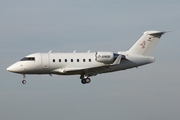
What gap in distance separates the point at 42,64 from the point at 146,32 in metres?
13.3

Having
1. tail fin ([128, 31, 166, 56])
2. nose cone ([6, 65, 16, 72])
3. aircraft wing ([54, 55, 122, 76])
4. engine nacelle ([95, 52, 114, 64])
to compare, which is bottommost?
aircraft wing ([54, 55, 122, 76])

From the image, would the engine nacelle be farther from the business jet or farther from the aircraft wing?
the aircraft wing

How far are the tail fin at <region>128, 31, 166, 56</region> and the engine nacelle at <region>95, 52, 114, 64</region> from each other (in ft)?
13.4

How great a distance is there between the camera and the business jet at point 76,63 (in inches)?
1791

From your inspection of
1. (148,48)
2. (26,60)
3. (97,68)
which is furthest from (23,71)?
(148,48)

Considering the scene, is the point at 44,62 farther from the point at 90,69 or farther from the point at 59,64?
the point at 90,69

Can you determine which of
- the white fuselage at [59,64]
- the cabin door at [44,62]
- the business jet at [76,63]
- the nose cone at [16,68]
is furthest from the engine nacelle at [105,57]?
the nose cone at [16,68]

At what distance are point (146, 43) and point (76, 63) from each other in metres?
9.14

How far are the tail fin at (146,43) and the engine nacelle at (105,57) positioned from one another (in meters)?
4.09

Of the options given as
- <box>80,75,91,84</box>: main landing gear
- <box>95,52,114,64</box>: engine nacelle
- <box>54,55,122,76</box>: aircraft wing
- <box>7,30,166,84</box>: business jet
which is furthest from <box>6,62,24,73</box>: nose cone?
<box>95,52,114,64</box>: engine nacelle

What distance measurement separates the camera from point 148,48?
49375 mm

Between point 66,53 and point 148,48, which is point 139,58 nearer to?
point 148,48

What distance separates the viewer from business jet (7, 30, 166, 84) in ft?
149

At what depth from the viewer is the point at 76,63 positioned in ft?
152
